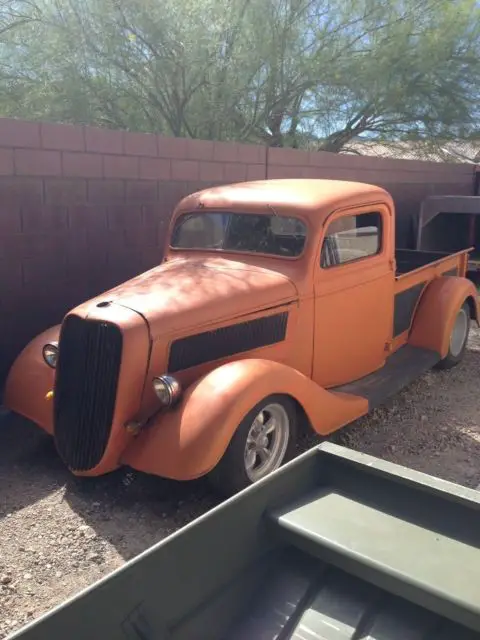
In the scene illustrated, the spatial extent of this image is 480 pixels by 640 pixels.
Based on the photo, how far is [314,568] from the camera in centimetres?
226

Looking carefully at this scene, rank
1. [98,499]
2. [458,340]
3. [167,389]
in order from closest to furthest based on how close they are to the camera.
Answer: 1. [167,389]
2. [98,499]
3. [458,340]

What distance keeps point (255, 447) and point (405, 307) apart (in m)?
2.32

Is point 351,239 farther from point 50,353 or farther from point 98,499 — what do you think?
point 98,499

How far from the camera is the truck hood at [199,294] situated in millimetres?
3475

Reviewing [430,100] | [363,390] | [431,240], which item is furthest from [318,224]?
[430,100]

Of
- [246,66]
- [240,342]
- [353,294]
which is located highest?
[246,66]

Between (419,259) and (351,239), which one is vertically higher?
(351,239)

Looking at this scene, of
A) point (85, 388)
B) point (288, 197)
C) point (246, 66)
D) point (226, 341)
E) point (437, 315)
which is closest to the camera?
point (85, 388)

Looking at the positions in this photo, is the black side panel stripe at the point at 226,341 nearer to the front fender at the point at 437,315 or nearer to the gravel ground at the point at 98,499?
the gravel ground at the point at 98,499

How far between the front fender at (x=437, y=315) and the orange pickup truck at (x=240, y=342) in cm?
1

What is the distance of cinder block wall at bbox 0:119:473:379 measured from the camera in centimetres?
491

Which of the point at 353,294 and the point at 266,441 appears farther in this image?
the point at 353,294

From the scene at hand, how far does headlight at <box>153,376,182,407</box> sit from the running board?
1.54m

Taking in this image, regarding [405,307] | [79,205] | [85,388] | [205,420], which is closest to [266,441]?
[205,420]
